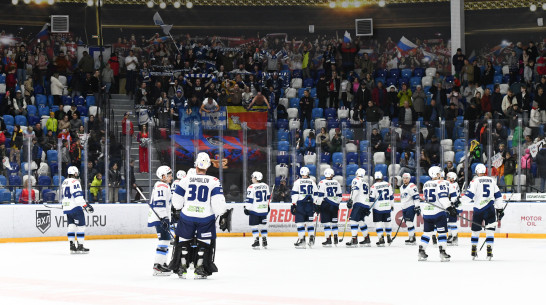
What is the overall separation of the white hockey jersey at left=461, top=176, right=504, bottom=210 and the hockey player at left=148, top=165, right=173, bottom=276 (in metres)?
5.44

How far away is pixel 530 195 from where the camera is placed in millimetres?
22812

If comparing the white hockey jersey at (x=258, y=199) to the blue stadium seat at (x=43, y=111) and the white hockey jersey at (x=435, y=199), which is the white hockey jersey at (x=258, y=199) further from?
the blue stadium seat at (x=43, y=111)

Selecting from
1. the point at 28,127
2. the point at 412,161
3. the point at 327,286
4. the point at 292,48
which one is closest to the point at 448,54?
the point at 292,48

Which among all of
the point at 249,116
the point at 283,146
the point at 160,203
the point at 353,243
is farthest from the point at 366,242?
the point at 249,116

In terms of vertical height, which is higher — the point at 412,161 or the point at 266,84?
the point at 266,84

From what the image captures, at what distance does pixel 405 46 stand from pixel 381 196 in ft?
40.6

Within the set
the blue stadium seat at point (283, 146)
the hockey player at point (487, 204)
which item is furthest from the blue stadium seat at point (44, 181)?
the hockey player at point (487, 204)

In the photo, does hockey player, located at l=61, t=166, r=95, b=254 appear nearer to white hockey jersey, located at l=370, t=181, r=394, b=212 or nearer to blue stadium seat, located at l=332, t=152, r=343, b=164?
white hockey jersey, located at l=370, t=181, r=394, b=212

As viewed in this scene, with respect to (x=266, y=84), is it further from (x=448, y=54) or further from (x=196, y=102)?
(x=448, y=54)

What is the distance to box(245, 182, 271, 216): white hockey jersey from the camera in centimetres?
2045

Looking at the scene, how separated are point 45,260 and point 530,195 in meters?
11.6

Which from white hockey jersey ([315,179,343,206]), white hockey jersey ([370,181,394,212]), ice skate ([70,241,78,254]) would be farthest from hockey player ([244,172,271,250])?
ice skate ([70,241,78,254])

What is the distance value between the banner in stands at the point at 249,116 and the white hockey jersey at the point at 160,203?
1133cm

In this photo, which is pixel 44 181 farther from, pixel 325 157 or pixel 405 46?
pixel 405 46
